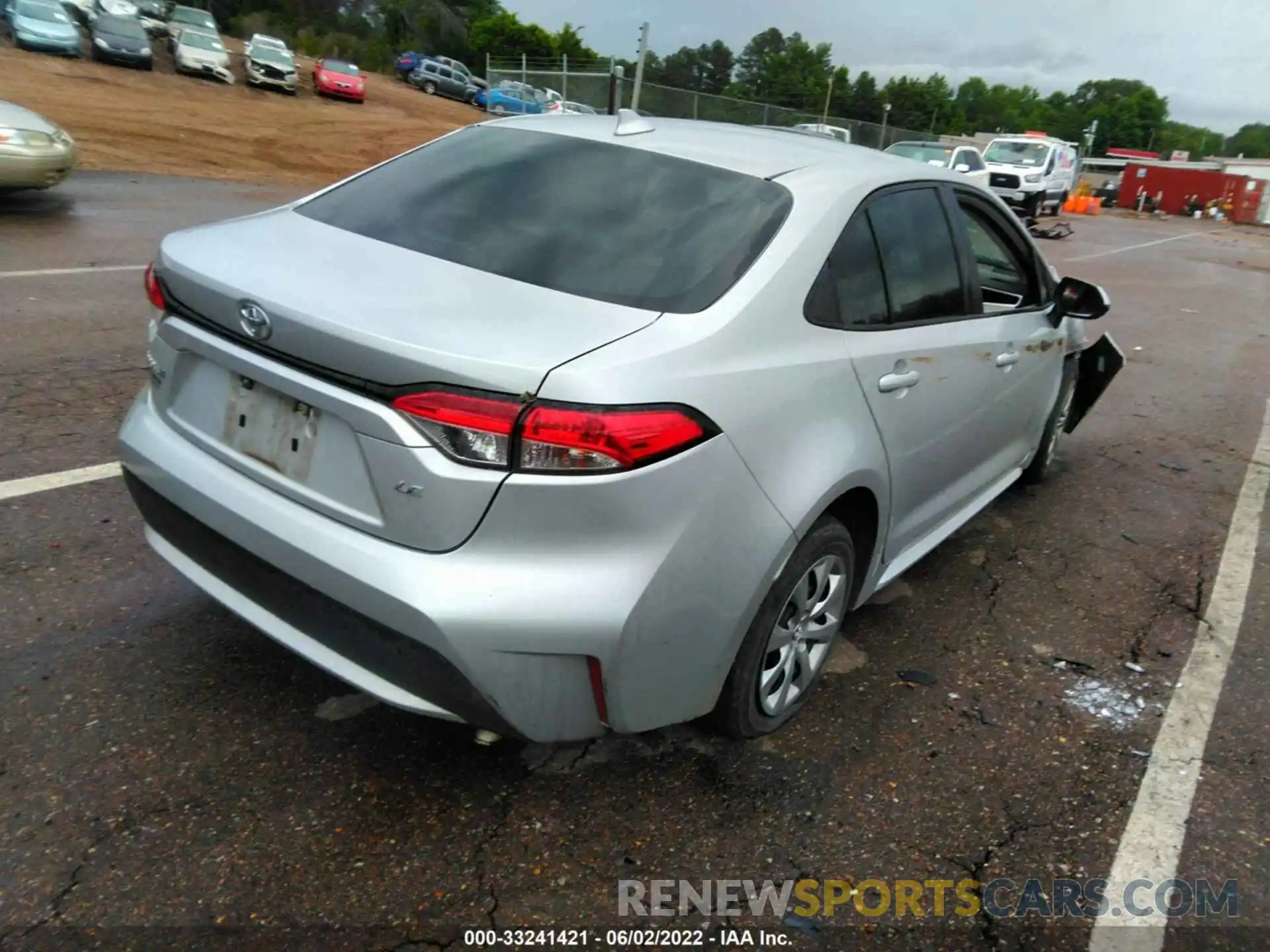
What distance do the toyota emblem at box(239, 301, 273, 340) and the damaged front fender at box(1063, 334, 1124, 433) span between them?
14.6ft

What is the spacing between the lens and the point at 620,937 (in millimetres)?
2264

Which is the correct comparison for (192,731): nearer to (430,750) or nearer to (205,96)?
(430,750)

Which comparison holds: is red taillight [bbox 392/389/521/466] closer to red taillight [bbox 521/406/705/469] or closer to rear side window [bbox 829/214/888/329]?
red taillight [bbox 521/406/705/469]

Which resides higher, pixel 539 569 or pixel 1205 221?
pixel 539 569

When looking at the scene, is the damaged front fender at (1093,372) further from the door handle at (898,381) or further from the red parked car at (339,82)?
the red parked car at (339,82)

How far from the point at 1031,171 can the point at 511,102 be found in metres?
18.2

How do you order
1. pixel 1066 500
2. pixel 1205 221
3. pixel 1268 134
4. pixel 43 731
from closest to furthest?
pixel 43 731 < pixel 1066 500 < pixel 1205 221 < pixel 1268 134

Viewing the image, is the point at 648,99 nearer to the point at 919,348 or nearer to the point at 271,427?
the point at 919,348

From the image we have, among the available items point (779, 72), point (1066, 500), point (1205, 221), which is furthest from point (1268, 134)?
point (1066, 500)

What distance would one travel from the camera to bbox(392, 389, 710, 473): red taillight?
6.88ft

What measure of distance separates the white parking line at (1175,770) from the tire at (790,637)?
3.12ft

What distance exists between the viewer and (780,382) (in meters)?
2.52

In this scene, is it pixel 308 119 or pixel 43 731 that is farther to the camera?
pixel 308 119

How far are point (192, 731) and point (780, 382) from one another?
6.10 ft
